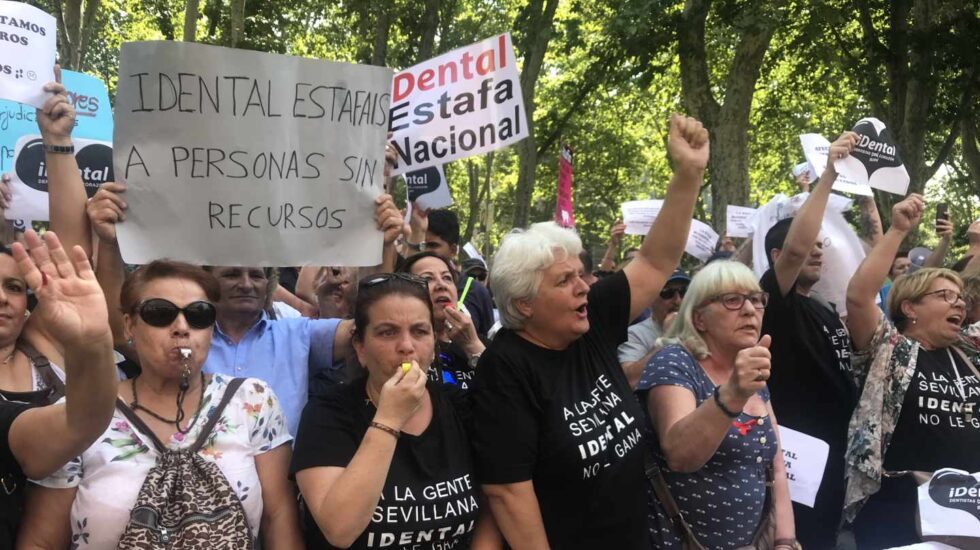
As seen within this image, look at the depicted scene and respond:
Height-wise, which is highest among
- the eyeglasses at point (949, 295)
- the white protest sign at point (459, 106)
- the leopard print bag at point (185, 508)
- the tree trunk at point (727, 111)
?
the tree trunk at point (727, 111)

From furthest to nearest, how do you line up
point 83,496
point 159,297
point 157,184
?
point 157,184, point 159,297, point 83,496

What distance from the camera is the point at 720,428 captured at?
113 inches

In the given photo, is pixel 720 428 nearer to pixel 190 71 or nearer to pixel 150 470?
pixel 150 470

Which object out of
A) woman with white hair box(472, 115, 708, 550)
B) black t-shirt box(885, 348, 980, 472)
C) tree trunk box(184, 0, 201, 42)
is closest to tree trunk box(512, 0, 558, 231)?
tree trunk box(184, 0, 201, 42)

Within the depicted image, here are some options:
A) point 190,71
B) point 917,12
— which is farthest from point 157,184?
point 917,12

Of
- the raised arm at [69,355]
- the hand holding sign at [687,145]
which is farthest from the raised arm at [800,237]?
the raised arm at [69,355]

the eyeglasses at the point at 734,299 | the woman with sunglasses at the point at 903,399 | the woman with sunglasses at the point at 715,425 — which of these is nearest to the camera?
the woman with sunglasses at the point at 715,425

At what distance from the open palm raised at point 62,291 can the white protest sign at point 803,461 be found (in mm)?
2798

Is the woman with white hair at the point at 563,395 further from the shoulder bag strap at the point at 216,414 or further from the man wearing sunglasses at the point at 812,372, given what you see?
the man wearing sunglasses at the point at 812,372

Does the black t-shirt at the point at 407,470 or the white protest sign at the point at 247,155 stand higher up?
the white protest sign at the point at 247,155

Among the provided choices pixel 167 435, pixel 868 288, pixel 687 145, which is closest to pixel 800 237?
pixel 868 288

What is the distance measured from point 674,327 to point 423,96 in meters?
2.05

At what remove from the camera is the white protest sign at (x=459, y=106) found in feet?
15.6

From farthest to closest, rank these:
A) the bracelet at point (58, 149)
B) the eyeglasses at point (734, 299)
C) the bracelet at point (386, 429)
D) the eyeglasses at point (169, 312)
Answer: the eyeglasses at point (734, 299), the bracelet at point (58, 149), the eyeglasses at point (169, 312), the bracelet at point (386, 429)
